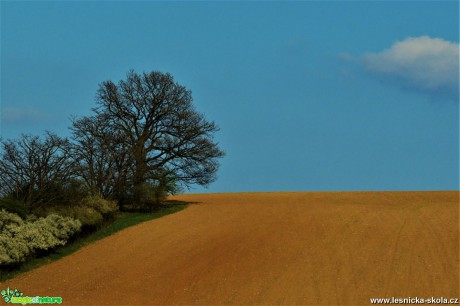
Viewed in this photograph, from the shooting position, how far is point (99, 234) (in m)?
38.3

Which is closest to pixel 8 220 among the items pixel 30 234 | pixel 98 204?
pixel 30 234

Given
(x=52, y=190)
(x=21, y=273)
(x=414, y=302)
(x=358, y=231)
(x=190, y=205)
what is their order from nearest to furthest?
1. (x=414, y=302)
2. (x=21, y=273)
3. (x=358, y=231)
4. (x=52, y=190)
5. (x=190, y=205)

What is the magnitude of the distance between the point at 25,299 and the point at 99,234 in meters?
12.0

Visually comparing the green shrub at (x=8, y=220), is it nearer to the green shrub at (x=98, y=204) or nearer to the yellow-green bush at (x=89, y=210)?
the yellow-green bush at (x=89, y=210)

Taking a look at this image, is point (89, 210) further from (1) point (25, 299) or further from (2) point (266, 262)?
(2) point (266, 262)

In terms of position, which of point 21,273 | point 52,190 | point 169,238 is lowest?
point 21,273

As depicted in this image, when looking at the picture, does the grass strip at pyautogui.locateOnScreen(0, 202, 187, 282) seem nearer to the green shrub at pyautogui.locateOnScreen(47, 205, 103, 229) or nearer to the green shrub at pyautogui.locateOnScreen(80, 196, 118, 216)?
the green shrub at pyautogui.locateOnScreen(47, 205, 103, 229)

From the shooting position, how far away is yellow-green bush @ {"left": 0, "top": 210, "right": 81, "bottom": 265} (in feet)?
100

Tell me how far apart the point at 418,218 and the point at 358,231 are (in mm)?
6072

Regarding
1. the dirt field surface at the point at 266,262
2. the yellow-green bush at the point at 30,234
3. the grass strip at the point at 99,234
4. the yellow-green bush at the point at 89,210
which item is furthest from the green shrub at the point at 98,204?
the yellow-green bush at the point at 30,234

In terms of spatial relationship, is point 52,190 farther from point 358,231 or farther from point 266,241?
point 358,231

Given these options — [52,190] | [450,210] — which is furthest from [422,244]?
[52,190]

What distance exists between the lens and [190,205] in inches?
1988

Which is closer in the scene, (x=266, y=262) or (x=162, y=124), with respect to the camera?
(x=266, y=262)
